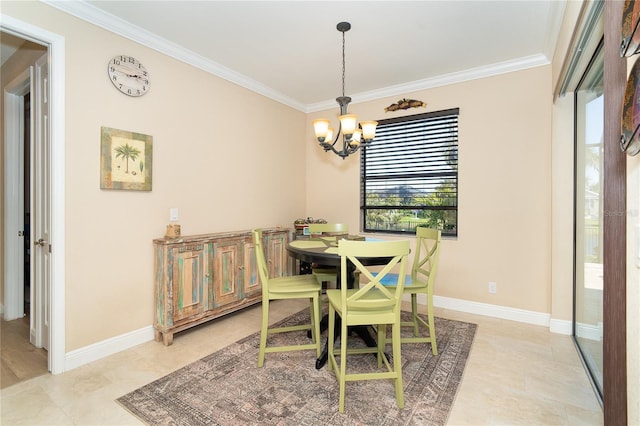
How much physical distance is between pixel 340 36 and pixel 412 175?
1.88 meters

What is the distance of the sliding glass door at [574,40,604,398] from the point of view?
2.04 m

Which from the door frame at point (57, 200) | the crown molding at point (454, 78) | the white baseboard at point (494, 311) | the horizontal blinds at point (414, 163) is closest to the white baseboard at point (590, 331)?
the white baseboard at point (494, 311)

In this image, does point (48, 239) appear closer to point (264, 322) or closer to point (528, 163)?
point (264, 322)

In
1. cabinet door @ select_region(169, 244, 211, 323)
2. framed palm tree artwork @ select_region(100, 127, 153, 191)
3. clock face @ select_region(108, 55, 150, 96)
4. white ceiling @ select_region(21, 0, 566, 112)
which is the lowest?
cabinet door @ select_region(169, 244, 211, 323)

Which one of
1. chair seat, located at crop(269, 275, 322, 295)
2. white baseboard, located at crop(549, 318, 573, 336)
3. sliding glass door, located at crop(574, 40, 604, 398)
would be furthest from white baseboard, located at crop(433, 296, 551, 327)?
chair seat, located at crop(269, 275, 322, 295)

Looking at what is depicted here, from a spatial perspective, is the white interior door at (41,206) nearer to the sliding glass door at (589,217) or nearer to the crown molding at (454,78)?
the crown molding at (454,78)

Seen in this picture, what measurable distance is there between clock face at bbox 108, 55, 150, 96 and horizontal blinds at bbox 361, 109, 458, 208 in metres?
2.68

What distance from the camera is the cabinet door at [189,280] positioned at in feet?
8.63

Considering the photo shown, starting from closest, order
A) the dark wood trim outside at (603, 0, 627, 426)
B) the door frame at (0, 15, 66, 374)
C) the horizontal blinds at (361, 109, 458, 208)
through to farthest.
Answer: the dark wood trim outside at (603, 0, 627, 426) → the door frame at (0, 15, 66, 374) → the horizontal blinds at (361, 109, 458, 208)

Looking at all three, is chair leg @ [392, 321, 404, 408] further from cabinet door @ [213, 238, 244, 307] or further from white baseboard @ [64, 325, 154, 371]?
white baseboard @ [64, 325, 154, 371]

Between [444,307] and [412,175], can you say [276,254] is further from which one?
[444,307]

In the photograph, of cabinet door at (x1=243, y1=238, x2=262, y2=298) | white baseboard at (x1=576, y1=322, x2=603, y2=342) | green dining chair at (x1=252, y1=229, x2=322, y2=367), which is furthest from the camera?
cabinet door at (x1=243, y1=238, x2=262, y2=298)

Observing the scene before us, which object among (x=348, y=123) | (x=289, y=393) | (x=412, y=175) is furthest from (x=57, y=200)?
(x=412, y=175)

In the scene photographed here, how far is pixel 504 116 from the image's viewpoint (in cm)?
323
